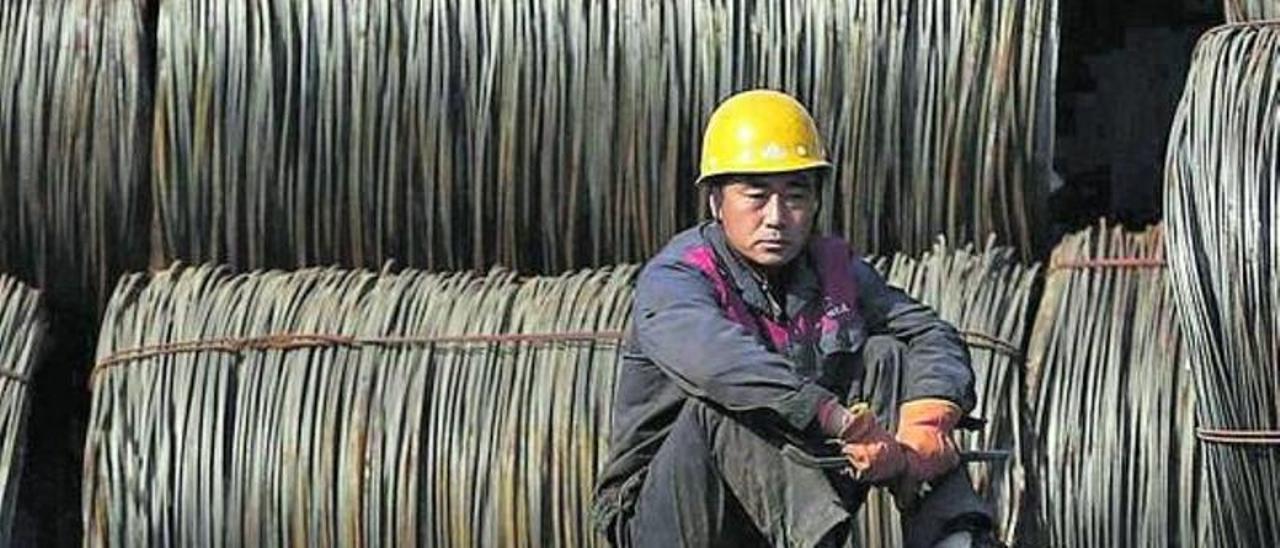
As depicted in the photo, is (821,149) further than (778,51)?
No

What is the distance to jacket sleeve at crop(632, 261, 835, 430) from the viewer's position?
428 cm

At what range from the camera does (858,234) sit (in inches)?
217

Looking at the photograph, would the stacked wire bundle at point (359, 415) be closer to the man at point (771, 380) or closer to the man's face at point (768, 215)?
the man at point (771, 380)

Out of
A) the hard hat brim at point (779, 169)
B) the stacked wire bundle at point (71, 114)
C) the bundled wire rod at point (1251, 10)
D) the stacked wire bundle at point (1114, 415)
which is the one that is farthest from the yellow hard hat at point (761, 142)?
the stacked wire bundle at point (71, 114)

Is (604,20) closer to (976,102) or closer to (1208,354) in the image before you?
(976,102)

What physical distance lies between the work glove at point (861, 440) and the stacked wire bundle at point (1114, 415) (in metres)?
0.99

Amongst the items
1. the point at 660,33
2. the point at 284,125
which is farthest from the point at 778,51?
the point at 284,125

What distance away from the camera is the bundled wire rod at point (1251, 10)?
17.4 feet

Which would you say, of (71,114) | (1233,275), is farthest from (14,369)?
(1233,275)

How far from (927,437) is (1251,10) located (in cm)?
128

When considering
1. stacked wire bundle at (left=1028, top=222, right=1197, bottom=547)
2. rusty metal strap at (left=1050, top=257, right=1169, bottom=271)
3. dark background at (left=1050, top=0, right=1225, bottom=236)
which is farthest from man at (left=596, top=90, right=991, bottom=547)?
dark background at (left=1050, top=0, right=1225, bottom=236)

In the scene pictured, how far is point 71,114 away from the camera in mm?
5641

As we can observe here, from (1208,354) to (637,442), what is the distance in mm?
900

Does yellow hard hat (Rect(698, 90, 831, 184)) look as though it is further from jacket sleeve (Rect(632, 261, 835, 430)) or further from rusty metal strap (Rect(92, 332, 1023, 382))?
rusty metal strap (Rect(92, 332, 1023, 382))
